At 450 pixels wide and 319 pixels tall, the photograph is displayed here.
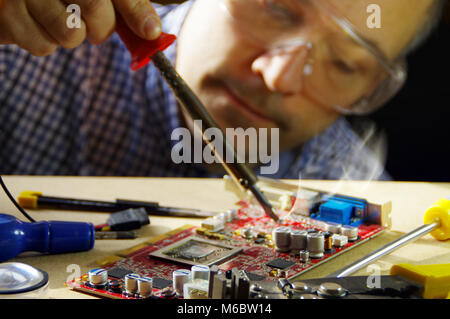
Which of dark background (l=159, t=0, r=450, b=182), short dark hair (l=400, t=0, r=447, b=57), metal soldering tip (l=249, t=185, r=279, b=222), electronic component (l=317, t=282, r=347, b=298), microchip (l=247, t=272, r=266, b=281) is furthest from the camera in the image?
dark background (l=159, t=0, r=450, b=182)

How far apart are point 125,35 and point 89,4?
8 cm

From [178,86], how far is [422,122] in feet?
3.65

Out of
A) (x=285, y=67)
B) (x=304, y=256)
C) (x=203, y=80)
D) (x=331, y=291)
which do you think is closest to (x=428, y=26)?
(x=285, y=67)

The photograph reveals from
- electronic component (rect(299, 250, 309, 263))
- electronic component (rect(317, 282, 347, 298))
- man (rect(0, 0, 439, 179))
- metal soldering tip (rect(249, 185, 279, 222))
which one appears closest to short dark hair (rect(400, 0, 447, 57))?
man (rect(0, 0, 439, 179))

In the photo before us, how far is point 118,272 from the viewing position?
0.69m

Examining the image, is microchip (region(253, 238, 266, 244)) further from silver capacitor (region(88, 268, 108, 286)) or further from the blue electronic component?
silver capacitor (region(88, 268, 108, 286))

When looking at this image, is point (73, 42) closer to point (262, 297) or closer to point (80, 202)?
point (80, 202)

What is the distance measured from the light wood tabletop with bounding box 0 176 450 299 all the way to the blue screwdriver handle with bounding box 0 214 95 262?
2cm

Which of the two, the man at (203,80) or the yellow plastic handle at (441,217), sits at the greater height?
the man at (203,80)

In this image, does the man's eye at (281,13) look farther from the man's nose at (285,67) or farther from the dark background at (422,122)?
the dark background at (422,122)

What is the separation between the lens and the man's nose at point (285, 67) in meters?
1.19

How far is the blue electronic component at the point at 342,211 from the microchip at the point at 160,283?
0.36m

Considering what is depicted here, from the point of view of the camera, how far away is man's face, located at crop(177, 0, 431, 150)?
1.21m

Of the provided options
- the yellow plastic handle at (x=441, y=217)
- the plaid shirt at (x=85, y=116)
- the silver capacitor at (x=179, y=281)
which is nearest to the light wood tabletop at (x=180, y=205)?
the yellow plastic handle at (x=441, y=217)
